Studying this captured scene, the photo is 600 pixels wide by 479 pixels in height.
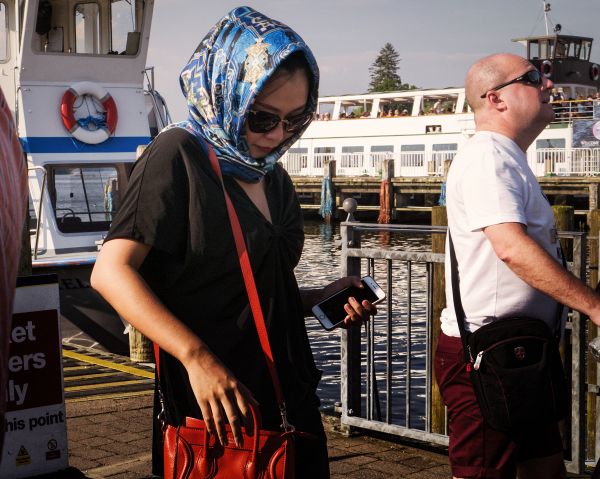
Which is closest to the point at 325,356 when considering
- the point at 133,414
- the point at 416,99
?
the point at 133,414

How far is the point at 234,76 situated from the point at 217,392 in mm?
674

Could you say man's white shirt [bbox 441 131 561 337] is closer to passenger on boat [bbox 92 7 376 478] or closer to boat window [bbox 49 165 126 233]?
passenger on boat [bbox 92 7 376 478]

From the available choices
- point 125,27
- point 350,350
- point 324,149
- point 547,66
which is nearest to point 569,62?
point 547,66

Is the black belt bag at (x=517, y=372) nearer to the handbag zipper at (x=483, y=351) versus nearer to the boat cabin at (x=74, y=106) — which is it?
the handbag zipper at (x=483, y=351)

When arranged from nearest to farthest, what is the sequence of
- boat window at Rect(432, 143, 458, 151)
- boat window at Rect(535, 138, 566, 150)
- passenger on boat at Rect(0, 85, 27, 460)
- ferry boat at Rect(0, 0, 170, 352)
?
1. passenger on boat at Rect(0, 85, 27, 460)
2. ferry boat at Rect(0, 0, 170, 352)
3. boat window at Rect(535, 138, 566, 150)
4. boat window at Rect(432, 143, 458, 151)

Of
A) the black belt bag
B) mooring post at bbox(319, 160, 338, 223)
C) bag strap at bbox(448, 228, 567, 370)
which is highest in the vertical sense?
bag strap at bbox(448, 228, 567, 370)

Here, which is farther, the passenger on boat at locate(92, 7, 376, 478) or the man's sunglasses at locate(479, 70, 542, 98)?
the man's sunglasses at locate(479, 70, 542, 98)

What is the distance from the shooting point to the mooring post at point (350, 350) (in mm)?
5609

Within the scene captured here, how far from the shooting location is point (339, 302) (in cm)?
269

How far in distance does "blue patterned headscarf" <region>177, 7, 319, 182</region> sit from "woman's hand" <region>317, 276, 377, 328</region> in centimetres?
48

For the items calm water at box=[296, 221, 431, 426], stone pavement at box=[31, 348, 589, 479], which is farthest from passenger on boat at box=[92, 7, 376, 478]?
calm water at box=[296, 221, 431, 426]

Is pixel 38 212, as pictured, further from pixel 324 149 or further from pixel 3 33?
pixel 324 149

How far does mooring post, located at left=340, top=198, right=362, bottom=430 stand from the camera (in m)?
5.61

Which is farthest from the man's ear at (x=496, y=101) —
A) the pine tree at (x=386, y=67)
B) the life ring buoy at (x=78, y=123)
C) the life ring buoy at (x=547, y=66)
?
the pine tree at (x=386, y=67)
